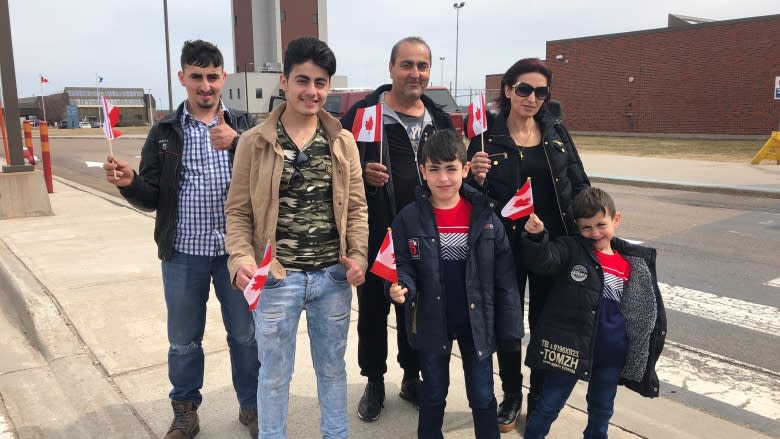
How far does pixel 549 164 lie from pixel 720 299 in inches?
137

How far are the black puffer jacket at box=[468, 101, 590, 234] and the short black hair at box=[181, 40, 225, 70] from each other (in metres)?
1.41

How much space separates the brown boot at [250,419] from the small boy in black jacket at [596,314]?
1.41 metres

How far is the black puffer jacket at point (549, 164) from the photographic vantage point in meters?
3.02

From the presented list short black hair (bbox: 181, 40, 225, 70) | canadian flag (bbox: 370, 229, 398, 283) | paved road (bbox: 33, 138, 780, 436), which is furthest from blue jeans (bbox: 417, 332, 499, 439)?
short black hair (bbox: 181, 40, 225, 70)

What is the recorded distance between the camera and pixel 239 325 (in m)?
2.96

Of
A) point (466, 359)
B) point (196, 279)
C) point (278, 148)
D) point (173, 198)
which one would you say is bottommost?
point (466, 359)

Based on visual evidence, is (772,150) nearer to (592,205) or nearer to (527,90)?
(527,90)

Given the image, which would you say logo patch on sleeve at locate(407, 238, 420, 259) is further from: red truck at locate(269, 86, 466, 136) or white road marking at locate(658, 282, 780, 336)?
red truck at locate(269, 86, 466, 136)

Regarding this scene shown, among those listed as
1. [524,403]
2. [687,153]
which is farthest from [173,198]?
[687,153]

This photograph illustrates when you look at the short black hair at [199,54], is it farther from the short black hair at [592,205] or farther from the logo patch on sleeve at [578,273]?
the logo patch on sleeve at [578,273]

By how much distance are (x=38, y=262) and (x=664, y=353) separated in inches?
241

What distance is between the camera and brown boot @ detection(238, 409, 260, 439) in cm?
304

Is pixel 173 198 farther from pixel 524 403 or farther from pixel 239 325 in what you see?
pixel 524 403

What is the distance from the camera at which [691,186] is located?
1295cm
